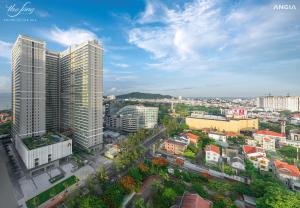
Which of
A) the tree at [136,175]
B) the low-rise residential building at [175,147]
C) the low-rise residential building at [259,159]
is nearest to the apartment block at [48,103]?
the tree at [136,175]

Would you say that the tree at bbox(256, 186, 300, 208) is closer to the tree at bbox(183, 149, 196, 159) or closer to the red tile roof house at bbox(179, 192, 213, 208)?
the red tile roof house at bbox(179, 192, 213, 208)

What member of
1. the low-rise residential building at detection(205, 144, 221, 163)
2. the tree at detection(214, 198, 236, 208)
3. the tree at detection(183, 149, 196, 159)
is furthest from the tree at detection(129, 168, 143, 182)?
the low-rise residential building at detection(205, 144, 221, 163)

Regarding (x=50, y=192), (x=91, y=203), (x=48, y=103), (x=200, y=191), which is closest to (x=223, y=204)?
(x=200, y=191)

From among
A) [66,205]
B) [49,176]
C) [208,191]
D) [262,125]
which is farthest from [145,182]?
[262,125]

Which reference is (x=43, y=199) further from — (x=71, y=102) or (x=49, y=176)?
(x=71, y=102)

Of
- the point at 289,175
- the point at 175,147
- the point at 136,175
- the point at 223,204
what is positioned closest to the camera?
the point at 223,204

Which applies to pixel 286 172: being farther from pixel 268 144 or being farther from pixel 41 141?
pixel 41 141

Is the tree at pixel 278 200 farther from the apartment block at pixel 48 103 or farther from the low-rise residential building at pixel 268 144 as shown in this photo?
the apartment block at pixel 48 103
